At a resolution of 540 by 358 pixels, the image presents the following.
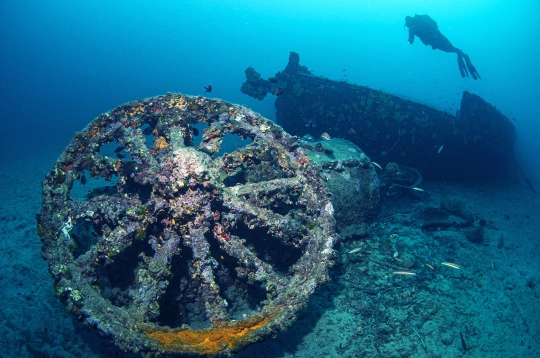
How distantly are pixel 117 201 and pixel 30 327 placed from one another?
7.42 ft

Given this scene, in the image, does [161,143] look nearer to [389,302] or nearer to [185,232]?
[185,232]

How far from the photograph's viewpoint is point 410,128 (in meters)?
9.39

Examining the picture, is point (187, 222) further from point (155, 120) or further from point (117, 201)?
point (155, 120)

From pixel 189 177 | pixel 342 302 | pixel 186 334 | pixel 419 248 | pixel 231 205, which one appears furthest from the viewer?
pixel 419 248

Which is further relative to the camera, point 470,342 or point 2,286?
point 2,286

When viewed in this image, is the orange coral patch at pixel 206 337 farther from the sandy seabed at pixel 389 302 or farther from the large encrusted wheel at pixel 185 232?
the sandy seabed at pixel 389 302

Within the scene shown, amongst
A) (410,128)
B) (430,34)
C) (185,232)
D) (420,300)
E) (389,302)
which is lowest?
(389,302)

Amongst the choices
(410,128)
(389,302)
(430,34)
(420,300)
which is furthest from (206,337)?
(430,34)

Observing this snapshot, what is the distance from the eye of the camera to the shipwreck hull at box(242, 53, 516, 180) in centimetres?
942

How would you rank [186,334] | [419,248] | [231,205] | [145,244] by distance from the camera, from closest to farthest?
[186,334], [231,205], [145,244], [419,248]

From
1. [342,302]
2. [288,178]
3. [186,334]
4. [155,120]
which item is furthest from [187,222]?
[342,302]

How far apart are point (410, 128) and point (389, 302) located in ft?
21.7

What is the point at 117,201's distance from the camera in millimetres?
3871

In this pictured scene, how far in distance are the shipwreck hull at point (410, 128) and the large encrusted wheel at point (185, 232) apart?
5018mm
